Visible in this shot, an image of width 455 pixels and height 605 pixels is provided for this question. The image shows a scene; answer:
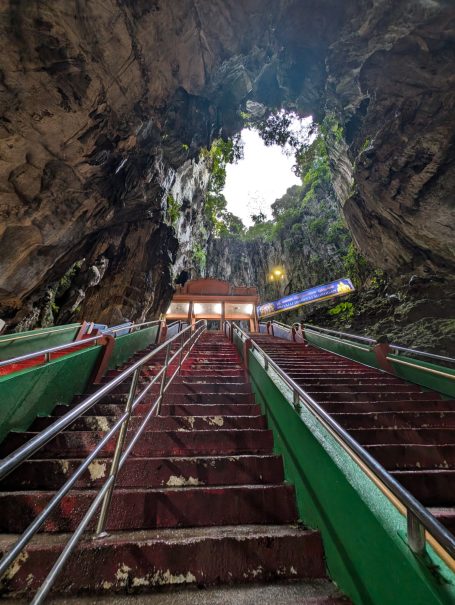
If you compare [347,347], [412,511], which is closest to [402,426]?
[412,511]

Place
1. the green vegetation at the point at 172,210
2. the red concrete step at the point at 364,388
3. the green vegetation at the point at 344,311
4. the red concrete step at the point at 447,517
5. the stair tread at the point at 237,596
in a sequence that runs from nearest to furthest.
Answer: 1. the stair tread at the point at 237,596
2. the red concrete step at the point at 447,517
3. the red concrete step at the point at 364,388
4. the green vegetation at the point at 172,210
5. the green vegetation at the point at 344,311

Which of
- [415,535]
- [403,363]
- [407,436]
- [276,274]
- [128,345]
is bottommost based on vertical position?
[407,436]

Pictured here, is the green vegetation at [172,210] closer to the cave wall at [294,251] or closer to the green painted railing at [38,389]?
the green painted railing at [38,389]

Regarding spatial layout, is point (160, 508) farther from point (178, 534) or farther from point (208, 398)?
point (208, 398)

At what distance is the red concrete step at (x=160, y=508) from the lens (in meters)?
1.79

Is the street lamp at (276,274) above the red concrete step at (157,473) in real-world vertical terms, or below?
above

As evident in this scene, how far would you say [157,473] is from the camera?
86.1 inches

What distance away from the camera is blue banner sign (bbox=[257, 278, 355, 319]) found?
15.5 m

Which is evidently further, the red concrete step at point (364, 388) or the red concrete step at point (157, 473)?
the red concrete step at point (364, 388)

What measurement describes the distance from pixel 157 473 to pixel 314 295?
1612cm

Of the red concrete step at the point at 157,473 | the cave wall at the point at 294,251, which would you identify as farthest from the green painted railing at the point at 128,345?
the cave wall at the point at 294,251

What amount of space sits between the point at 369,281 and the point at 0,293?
57.7 feet

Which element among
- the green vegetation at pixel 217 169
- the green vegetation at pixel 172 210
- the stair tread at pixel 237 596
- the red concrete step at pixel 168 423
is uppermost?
the green vegetation at pixel 217 169

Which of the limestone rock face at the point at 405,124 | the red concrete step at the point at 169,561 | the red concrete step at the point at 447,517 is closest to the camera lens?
the red concrete step at the point at 169,561
